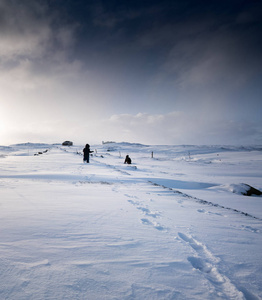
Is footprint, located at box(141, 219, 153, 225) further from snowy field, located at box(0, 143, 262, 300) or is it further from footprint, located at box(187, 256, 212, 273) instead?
footprint, located at box(187, 256, 212, 273)

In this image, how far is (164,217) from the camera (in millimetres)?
2779

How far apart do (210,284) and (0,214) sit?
271 cm

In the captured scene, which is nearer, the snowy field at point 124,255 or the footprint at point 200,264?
the snowy field at point 124,255

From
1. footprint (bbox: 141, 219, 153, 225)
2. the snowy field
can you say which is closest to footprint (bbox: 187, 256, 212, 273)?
the snowy field

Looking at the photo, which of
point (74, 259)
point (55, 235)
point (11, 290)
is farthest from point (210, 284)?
point (55, 235)

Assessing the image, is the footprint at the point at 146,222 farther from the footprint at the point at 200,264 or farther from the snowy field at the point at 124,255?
the footprint at the point at 200,264

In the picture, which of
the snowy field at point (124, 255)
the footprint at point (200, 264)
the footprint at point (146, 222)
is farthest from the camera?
the footprint at point (146, 222)

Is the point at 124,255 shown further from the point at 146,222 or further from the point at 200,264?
the point at 146,222

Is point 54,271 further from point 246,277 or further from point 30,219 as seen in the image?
point 246,277

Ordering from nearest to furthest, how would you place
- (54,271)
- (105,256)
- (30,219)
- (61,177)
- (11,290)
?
(11,290) < (54,271) < (105,256) < (30,219) < (61,177)

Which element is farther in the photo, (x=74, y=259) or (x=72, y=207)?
(x=72, y=207)

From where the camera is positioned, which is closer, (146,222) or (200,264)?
(200,264)

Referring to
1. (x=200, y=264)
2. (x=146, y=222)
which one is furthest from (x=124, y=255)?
(x=146, y=222)

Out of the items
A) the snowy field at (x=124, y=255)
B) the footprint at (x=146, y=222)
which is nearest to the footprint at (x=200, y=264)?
the snowy field at (x=124, y=255)
